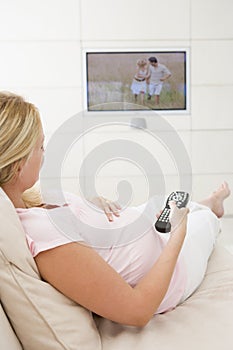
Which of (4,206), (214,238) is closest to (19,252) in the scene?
(4,206)

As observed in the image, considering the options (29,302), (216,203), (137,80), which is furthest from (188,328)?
(137,80)

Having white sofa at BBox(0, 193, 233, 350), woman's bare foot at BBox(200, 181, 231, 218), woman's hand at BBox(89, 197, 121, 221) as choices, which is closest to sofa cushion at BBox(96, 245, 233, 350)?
white sofa at BBox(0, 193, 233, 350)

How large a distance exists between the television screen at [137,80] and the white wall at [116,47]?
81mm

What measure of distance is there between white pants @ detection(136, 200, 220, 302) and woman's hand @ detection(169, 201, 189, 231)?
0.81 feet

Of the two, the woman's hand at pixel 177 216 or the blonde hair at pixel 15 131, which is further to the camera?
the woman's hand at pixel 177 216

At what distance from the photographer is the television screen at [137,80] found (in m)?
4.55

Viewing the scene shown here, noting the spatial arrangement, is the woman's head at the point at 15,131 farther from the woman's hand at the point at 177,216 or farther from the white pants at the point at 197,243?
the white pants at the point at 197,243

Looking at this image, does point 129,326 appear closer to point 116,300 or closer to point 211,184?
point 116,300

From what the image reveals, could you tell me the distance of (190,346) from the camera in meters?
1.22

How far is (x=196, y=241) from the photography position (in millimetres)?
2041

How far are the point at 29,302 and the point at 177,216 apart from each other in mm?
601

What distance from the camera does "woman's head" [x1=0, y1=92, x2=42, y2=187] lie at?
1.22 m

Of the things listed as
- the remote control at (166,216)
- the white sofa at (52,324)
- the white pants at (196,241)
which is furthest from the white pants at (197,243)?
the white sofa at (52,324)

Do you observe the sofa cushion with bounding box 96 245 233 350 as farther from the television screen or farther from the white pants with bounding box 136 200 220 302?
the television screen
